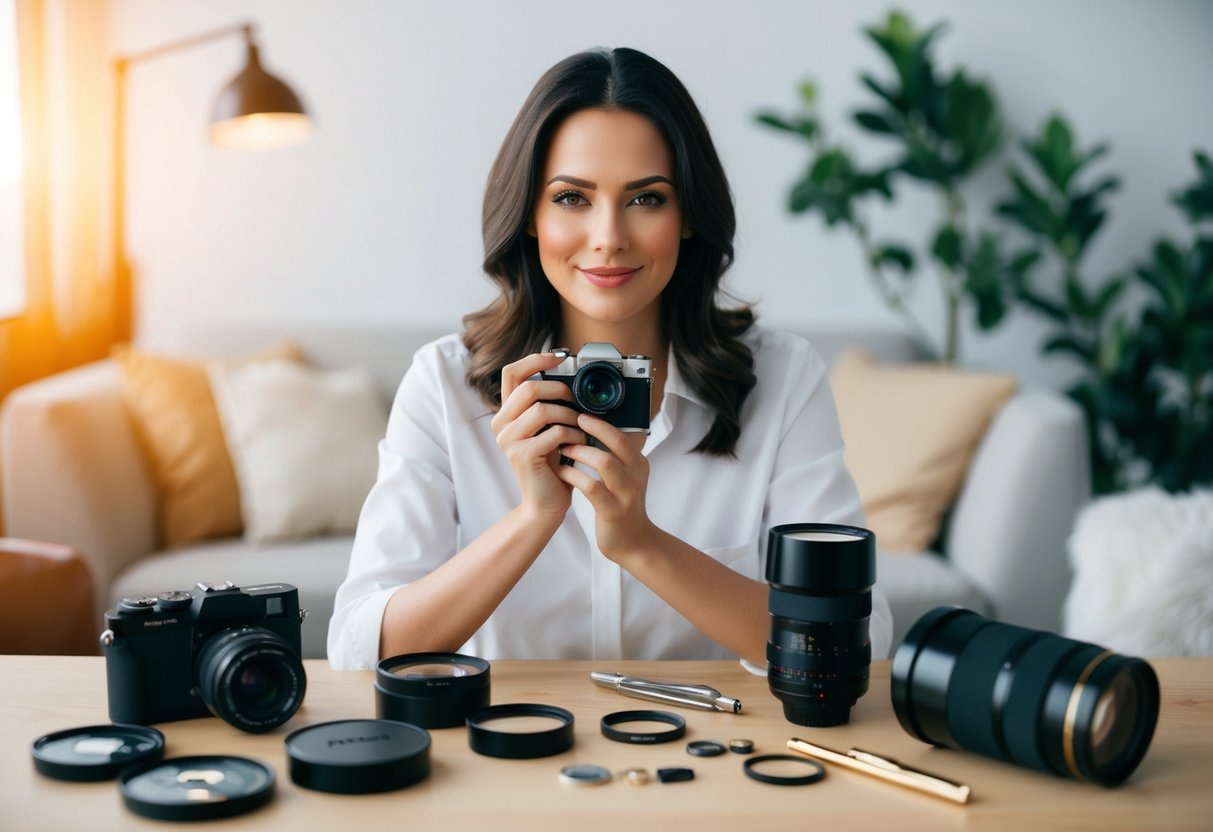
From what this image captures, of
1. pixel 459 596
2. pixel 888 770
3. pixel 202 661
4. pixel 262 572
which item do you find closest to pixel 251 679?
pixel 202 661

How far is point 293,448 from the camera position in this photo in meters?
2.55

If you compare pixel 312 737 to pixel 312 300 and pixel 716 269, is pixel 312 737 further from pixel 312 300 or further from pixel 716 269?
pixel 312 300

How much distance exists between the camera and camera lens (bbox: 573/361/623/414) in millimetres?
1105

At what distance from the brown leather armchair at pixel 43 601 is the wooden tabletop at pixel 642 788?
0.54m

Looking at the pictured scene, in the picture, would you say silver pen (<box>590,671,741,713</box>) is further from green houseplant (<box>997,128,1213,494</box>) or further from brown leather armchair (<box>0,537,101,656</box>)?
green houseplant (<box>997,128,1213,494</box>)

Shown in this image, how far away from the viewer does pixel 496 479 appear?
4.74 ft

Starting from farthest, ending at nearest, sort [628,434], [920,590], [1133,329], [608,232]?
[1133,329] → [920,590] → [608,232] → [628,434]

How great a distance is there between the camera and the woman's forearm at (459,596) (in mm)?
1222

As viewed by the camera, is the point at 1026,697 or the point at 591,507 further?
the point at 591,507

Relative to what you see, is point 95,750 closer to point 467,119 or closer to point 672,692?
point 672,692

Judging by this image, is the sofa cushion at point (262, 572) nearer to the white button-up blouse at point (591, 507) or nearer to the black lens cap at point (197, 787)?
the white button-up blouse at point (591, 507)

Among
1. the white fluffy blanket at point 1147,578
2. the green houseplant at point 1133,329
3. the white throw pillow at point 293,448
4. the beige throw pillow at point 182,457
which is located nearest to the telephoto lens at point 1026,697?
the white fluffy blanket at point 1147,578

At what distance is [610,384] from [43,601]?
0.95 meters

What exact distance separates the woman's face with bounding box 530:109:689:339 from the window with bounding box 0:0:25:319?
6.17 feet
